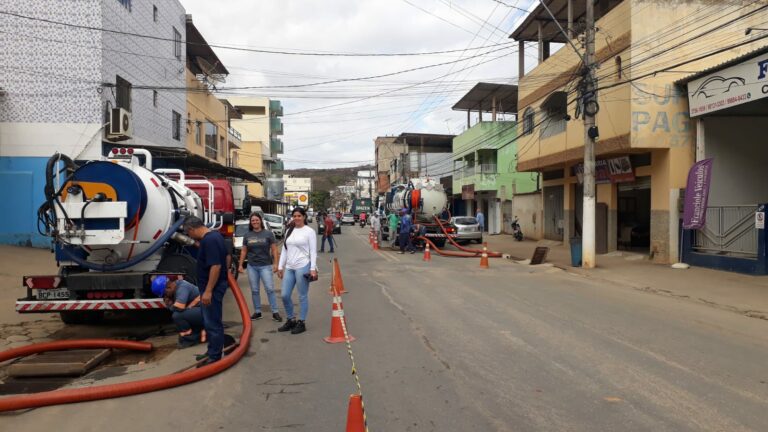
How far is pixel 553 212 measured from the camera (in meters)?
27.5

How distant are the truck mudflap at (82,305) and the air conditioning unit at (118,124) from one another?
42.0 feet

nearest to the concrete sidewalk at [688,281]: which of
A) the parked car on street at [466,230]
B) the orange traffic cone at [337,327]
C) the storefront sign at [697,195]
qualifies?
the storefront sign at [697,195]

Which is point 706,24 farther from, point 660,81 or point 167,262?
point 167,262

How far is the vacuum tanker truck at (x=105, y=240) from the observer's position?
7.10m

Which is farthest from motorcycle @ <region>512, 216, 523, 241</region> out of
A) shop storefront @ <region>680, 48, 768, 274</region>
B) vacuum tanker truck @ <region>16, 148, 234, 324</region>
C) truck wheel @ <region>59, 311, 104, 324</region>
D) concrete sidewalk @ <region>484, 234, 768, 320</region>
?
truck wheel @ <region>59, 311, 104, 324</region>

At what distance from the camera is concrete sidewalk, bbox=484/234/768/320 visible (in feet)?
34.9

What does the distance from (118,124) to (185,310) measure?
14.1 metres

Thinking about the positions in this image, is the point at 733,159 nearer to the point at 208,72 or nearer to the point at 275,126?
the point at 208,72

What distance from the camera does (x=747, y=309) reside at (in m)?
9.96

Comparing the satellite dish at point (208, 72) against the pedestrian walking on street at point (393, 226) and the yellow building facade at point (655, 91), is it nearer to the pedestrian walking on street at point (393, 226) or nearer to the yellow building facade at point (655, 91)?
the pedestrian walking on street at point (393, 226)

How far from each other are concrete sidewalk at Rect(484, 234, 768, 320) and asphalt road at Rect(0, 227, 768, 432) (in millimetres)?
1109

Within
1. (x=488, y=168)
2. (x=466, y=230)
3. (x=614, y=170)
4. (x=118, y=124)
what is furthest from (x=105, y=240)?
(x=488, y=168)

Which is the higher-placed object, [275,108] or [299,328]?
[275,108]

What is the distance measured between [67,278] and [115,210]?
120 centimetres
